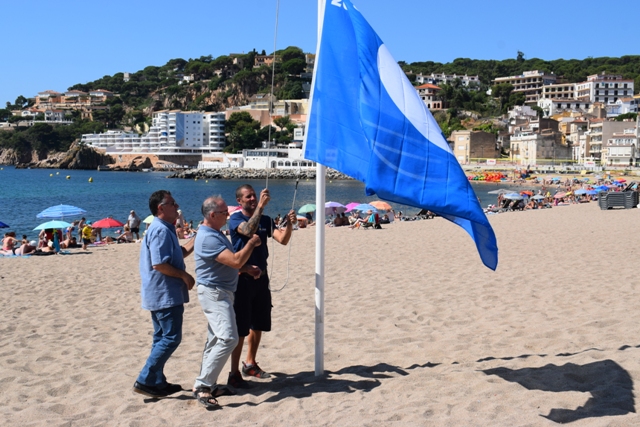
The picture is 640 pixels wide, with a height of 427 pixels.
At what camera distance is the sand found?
4.03m

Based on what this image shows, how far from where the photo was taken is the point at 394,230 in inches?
775

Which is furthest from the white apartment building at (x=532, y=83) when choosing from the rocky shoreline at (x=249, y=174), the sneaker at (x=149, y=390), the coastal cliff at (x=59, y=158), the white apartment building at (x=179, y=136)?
the sneaker at (x=149, y=390)

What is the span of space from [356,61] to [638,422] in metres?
2.83

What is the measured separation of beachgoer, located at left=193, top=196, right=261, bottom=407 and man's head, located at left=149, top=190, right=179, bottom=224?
228 millimetres

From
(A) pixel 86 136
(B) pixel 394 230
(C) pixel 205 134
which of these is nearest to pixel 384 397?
(B) pixel 394 230

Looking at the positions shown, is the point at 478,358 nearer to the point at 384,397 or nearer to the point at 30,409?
the point at 384,397

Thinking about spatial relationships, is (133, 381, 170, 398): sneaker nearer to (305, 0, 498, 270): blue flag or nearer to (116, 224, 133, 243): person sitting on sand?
(305, 0, 498, 270): blue flag

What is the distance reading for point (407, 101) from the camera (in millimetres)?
4445

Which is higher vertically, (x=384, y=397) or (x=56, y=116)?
(x=56, y=116)

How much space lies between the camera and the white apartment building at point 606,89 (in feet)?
422

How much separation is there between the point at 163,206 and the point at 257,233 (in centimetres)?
67

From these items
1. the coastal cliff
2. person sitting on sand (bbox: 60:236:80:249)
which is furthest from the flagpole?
the coastal cliff

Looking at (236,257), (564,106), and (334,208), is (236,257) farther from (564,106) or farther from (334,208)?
(564,106)

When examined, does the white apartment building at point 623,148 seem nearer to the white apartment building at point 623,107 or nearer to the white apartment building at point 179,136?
the white apartment building at point 623,107
